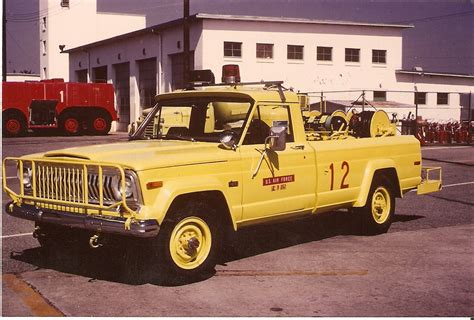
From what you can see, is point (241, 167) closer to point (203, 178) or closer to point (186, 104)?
point (203, 178)

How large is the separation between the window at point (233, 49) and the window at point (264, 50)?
128 centimetres

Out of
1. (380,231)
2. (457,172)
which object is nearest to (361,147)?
(380,231)

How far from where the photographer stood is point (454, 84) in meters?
47.8

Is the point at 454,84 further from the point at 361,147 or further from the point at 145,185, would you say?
the point at 145,185

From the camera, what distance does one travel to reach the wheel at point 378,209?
9.09 m

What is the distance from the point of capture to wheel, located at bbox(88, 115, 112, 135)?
37438 mm

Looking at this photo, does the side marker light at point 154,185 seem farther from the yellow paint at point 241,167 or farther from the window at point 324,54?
the window at point 324,54

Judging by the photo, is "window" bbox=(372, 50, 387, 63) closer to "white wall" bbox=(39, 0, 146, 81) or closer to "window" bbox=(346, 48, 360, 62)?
"window" bbox=(346, 48, 360, 62)

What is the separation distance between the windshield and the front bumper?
5.53 feet

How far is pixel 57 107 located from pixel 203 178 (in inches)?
1228

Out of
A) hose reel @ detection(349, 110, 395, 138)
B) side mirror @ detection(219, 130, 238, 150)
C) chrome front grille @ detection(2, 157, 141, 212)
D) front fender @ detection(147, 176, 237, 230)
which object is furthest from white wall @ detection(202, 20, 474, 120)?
front fender @ detection(147, 176, 237, 230)

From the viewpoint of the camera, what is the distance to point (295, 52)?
41094 mm

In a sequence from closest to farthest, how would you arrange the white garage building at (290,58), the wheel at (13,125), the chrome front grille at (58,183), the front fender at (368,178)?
the chrome front grille at (58,183), the front fender at (368,178), the wheel at (13,125), the white garage building at (290,58)

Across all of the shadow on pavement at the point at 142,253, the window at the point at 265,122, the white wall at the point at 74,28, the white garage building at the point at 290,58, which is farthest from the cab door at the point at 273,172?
the white wall at the point at 74,28
